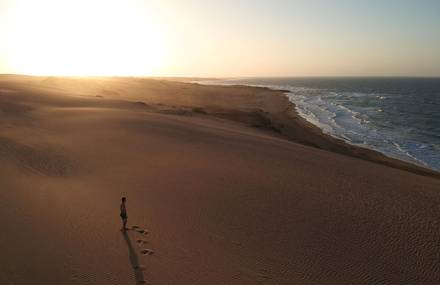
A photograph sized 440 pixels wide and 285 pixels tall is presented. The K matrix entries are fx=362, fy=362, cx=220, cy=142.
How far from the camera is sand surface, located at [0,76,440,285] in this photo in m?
9.50

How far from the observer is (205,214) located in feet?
41.8

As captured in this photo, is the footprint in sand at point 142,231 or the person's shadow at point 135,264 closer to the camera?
the person's shadow at point 135,264

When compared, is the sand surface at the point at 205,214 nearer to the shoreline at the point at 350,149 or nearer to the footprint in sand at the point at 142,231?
the footprint in sand at the point at 142,231

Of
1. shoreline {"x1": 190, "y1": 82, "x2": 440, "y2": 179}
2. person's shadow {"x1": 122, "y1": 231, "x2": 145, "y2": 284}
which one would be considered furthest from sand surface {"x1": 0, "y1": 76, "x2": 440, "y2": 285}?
shoreline {"x1": 190, "y1": 82, "x2": 440, "y2": 179}

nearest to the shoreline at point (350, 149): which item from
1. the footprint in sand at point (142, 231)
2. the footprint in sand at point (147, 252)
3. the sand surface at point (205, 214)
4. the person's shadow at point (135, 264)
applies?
the sand surface at point (205, 214)

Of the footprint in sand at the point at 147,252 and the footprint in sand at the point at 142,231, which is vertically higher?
the footprint in sand at the point at 142,231

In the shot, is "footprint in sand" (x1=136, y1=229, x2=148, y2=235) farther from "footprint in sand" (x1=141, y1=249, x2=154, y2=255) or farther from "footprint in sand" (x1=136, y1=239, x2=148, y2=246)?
"footprint in sand" (x1=141, y1=249, x2=154, y2=255)

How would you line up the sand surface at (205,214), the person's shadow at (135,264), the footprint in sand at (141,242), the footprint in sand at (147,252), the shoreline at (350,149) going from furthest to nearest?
the shoreline at (350,149) → the footprint in sand at (141,242) → the footprint in sand at (147,252) → the sand surface at (205,214) → the person's shadow at (135,264)

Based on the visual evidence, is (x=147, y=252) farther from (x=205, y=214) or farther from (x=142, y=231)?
(x=205, y=214)

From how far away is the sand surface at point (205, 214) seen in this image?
31.2 feet

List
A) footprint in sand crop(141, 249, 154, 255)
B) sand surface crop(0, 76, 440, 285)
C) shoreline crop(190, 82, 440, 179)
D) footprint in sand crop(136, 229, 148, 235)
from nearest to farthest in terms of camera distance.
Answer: sand surface crop(0, 76, 440, 285) < footprint in sand crop(141, 249, 154, 255) < footprint in sand crop(136, 229, 148, 235) < shoreline crop(190, 82, 440, 179)

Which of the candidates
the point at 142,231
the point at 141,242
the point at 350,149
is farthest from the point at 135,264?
the point at 350,149

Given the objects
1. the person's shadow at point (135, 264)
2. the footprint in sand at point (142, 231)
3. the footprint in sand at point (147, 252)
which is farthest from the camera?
the footprint in sand at point (142, 231)

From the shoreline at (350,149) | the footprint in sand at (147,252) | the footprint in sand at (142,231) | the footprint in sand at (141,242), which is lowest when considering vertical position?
the shoreline at (350,149)
